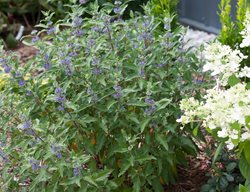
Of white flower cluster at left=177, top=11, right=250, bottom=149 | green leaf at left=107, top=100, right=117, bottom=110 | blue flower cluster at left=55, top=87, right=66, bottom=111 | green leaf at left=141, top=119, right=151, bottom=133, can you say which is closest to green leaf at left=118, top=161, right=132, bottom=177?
green leaf at left=141, top=119, right=151, bottom=133

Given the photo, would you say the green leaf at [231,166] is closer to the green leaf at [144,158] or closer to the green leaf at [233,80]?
the green leaf at [144,158]

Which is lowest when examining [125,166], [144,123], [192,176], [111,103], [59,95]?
[192,176]

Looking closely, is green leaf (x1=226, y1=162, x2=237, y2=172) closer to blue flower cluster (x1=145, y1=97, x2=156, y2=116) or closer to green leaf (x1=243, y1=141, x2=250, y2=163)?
blue flower cluster (x1=145, y1=97, x2=156, y2=116)

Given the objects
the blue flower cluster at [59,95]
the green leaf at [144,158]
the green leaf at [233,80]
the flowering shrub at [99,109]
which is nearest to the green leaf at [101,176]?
the flowering shrub at [99,109]

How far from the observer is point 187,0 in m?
7.47

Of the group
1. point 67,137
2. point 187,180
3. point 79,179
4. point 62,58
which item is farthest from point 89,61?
point 187,180

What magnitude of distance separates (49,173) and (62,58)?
0.67 metres

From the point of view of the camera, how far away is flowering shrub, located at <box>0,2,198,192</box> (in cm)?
280

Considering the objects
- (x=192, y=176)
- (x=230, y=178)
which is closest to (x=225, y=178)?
(x=230, y=178)

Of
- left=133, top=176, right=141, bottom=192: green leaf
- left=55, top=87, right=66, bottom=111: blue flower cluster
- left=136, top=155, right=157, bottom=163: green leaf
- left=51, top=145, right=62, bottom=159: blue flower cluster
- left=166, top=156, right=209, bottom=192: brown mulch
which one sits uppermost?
left=55, top=87, right=66, bottom=111: blue flower cluster

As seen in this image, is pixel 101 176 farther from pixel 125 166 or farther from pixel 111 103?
pixel 111 103

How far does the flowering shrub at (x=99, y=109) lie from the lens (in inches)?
110

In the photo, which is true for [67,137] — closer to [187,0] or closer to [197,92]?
[197,92]

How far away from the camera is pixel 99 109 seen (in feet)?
9.54
